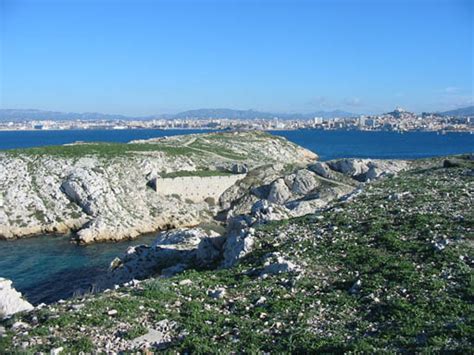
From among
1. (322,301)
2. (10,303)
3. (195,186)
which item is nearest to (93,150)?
(195,186)

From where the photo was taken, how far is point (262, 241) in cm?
1966

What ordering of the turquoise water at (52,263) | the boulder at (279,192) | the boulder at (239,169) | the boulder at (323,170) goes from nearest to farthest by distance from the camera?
the turquoise water at (52,263) < the boulder at (279,192) < the boulder at (323,170) < the boulder at (239,169)

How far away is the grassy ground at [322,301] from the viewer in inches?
420

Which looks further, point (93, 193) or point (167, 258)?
point (93, 193)

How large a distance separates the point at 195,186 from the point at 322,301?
44.1m

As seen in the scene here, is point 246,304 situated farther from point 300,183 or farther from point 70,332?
point 300,183

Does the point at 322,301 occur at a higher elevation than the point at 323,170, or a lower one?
higher

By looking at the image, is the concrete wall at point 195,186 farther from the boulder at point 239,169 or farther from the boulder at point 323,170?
the boulder at point 323,170

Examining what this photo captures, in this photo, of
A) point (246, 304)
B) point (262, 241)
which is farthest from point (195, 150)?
point (246, 304)

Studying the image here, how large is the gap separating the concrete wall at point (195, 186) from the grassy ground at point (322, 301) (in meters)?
35.6

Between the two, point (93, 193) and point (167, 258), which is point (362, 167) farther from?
point (167, 258)

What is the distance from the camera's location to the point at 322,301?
1332 centimetres

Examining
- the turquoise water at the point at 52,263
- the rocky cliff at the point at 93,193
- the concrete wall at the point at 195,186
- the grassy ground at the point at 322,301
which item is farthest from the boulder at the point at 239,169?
the grassy ground at the point at 322,301

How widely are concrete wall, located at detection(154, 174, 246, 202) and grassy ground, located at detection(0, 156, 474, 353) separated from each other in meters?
35.6
